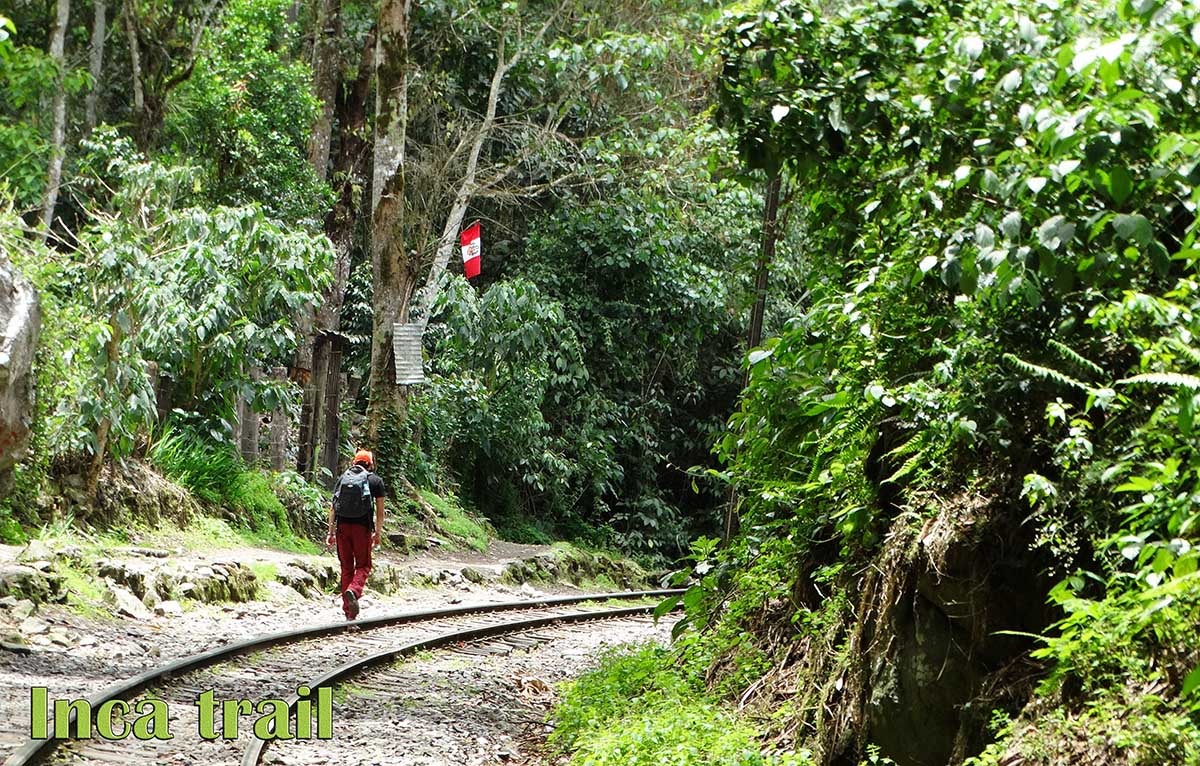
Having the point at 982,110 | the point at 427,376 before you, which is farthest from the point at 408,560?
the point at 982,110

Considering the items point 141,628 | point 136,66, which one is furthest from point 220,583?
point 136,66

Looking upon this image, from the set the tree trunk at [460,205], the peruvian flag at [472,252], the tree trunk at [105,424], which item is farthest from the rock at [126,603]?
the tree trunk at [460,205]

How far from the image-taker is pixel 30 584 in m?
10.9

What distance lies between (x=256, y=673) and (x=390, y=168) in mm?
→ 12726

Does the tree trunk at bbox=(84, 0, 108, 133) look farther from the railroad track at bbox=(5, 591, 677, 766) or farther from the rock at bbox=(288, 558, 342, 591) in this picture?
the railroad track at bbox=(5, 591, 677, 766)

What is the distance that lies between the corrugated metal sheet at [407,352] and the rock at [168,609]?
850 centimetres

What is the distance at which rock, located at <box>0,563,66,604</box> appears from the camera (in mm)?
10641

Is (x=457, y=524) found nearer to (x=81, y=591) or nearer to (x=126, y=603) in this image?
(x=126, y=603)

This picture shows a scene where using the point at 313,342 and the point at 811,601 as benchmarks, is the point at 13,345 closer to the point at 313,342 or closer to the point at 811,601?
the point at 811,601

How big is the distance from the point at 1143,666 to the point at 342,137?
23618 mm

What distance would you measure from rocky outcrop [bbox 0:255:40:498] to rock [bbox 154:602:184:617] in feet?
6.87

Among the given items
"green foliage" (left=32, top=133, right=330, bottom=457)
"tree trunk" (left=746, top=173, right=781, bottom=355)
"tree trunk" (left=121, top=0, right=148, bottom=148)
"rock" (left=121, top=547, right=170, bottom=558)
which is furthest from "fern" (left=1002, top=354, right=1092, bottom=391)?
"tree trunk" (left=121, top=0, right=148, bottom=148)

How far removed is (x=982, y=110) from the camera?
6508mm

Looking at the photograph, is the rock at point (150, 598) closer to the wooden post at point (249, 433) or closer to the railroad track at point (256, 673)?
the railroad track at point (256, 673)
